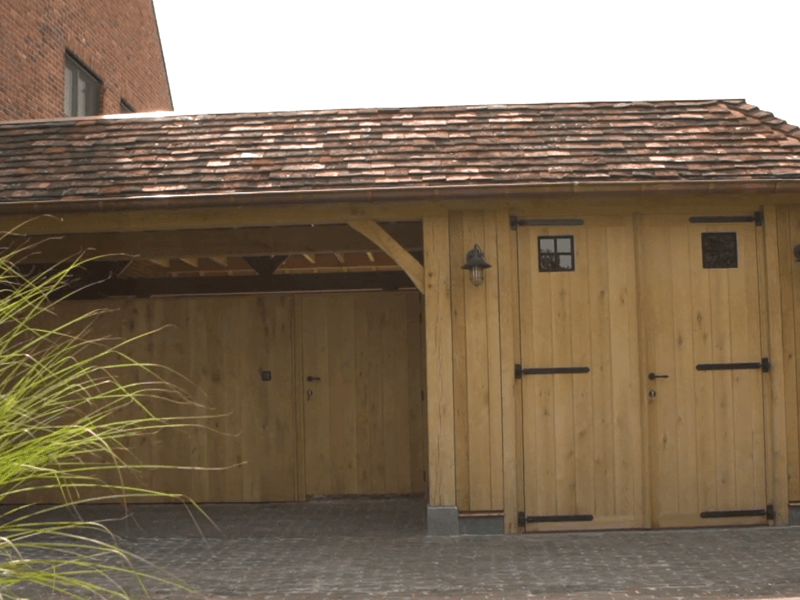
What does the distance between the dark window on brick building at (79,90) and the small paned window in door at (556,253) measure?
10.3 metres

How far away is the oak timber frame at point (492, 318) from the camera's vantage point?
8.45 metres

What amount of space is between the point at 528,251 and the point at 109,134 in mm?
4304

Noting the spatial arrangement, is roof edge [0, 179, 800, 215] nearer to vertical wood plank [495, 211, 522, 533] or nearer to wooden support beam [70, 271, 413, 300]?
vertical wood plank [495, 211, 522, 533]

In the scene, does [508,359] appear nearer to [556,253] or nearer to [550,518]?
[556,253]

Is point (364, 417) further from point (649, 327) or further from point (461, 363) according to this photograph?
point (649, 327)

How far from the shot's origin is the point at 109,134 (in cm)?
1010

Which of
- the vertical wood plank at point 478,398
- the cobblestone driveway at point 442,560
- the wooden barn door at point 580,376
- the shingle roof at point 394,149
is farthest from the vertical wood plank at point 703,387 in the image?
the vertical wood plank at point 478,398

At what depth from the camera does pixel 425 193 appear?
8266 millimetres

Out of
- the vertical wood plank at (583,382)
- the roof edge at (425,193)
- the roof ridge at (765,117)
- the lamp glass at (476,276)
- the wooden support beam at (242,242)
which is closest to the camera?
the roof edge at (425,193)

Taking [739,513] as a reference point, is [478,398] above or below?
above

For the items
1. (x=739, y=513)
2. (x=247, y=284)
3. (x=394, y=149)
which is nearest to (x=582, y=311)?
(x=739, y=513)

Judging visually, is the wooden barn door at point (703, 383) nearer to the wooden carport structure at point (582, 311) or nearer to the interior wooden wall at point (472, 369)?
the wooden carport structure at point (582, 311)

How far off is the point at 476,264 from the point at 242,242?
8.21 ft

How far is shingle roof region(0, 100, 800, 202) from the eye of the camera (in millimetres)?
8641
